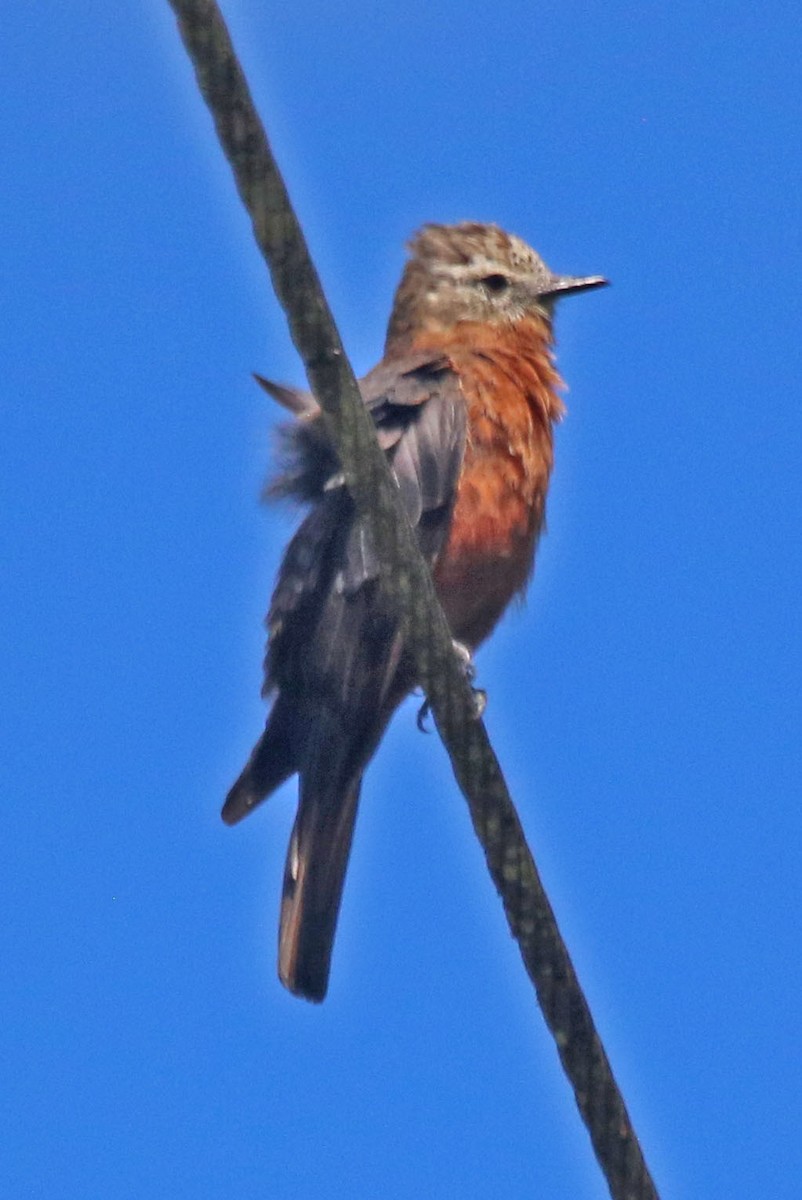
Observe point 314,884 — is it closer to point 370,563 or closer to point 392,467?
point 370,563

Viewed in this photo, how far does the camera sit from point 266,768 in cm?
624

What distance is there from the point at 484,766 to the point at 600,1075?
2.67ft

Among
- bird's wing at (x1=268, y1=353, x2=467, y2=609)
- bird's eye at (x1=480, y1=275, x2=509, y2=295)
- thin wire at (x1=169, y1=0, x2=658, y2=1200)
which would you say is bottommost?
thin wire at (x1=169, y1=0, x2=658, y2=1200)

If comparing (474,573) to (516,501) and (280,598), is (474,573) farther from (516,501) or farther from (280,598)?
(280,598)

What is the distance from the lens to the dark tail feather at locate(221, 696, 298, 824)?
20.4ft

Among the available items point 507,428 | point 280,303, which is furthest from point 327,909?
point 280,303

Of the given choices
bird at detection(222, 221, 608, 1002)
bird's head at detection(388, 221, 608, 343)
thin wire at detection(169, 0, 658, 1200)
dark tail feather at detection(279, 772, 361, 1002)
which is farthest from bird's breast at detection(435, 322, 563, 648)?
thin wire at detection(169, 0, 658, 1200)

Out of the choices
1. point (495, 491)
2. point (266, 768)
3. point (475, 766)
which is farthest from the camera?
point (495, 491)

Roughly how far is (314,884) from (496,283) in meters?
3.16

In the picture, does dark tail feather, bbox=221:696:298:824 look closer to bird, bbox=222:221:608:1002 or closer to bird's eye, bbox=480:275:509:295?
bird, bbox=222:221:608:1002

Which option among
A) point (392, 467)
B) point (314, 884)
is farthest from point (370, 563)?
point (314, 884)

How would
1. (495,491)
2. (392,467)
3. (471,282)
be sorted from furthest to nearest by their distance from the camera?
(471,282)
(495,491)
(392,467)

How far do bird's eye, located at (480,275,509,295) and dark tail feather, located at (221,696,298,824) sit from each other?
2.57 m

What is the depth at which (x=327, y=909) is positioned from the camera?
5.99 metres
